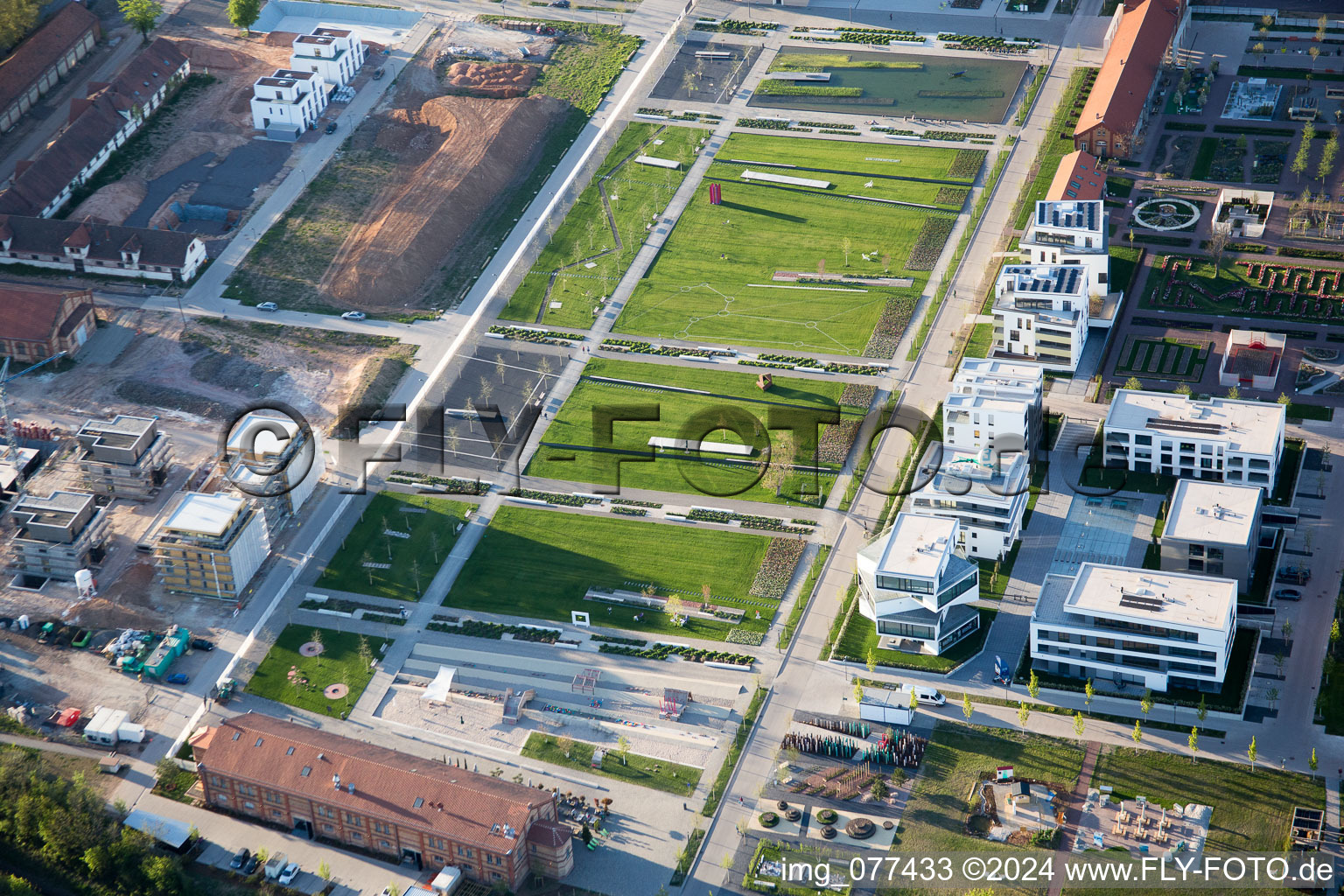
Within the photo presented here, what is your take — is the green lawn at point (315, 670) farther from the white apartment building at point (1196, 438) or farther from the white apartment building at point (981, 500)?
the white apartment building at point (1196, 438)

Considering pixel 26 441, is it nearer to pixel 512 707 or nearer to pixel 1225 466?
pixel 512 707

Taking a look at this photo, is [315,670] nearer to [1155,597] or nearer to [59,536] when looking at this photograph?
[59,536]

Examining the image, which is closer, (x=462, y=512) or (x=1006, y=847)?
(x=1006, y=847)

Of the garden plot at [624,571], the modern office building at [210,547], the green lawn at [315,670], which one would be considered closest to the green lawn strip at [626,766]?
the garden plot at [624,571]

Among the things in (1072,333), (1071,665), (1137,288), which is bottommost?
(1071,665)

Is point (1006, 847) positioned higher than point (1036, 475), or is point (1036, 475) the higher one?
point (1036, 475)

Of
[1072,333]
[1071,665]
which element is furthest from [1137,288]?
A: [1071,665]

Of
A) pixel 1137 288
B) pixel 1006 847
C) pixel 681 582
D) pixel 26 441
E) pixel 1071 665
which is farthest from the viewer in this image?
pixel 1137 288
